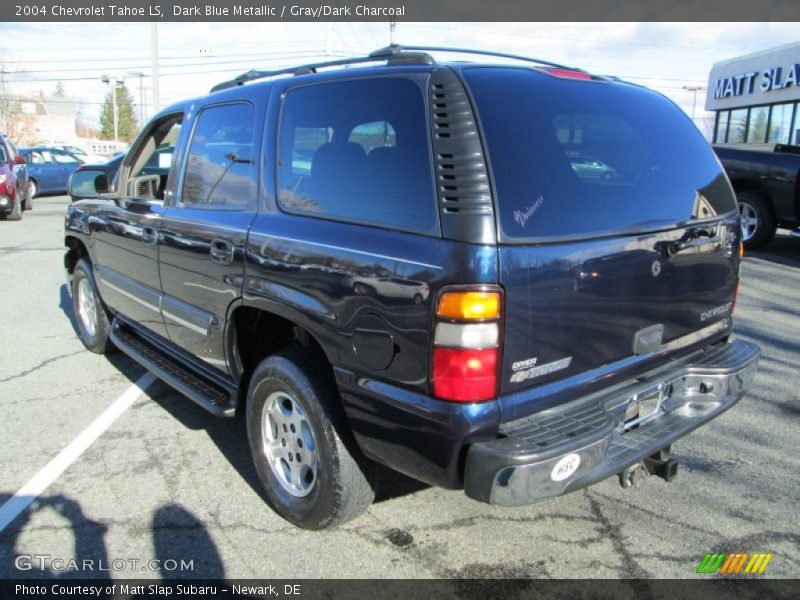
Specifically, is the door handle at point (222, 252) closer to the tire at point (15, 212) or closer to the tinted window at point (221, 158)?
the tinted window at point (221, 158)

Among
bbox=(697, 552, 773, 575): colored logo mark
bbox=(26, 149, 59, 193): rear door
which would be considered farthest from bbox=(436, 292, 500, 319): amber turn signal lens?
bbox=(26, 149, 59, 193): rear door

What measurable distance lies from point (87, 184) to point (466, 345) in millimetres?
4030

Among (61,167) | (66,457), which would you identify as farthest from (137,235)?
(61,167)

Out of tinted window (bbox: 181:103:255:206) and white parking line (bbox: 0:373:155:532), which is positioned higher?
tinted window (bbox: 181:103:255:206)

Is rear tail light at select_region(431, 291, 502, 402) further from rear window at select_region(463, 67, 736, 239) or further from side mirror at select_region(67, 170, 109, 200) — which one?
side mirror at select_region(67, 170, 109, 200)

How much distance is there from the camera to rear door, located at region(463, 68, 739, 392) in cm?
236

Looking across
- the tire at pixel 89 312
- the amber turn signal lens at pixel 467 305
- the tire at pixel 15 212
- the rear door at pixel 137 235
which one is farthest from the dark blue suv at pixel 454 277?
the tire at pixel 15 212

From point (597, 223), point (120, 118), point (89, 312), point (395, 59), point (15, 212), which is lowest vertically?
point (89, 312)

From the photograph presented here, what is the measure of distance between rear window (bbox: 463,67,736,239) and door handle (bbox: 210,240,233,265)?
1436 millimetres

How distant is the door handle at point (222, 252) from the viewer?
3176 mm

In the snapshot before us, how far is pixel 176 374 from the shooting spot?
3914 millimetres

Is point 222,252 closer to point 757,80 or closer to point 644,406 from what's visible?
point 644,406

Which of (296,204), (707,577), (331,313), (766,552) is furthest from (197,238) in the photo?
(766,552)

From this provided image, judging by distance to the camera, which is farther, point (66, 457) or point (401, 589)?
point (66, 457)
